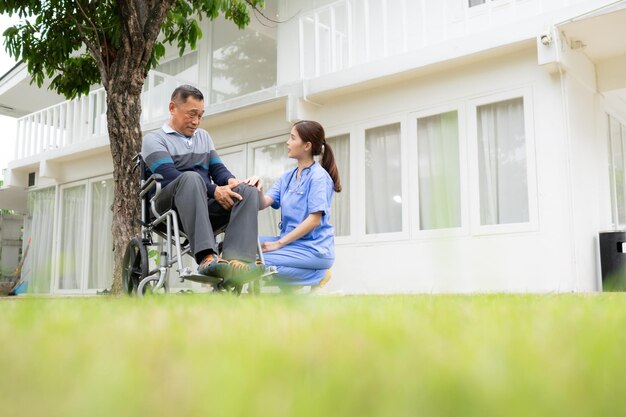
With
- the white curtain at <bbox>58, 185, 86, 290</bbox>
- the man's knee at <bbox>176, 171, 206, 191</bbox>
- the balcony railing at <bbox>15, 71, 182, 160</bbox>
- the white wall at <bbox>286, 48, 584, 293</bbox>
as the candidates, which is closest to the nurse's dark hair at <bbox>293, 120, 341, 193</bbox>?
the man's knee at <bbox>176, 171, 206, 191</bbox>

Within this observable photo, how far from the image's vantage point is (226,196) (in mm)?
3736

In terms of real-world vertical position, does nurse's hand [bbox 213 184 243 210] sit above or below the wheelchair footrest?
above

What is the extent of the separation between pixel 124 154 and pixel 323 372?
543 centimetres

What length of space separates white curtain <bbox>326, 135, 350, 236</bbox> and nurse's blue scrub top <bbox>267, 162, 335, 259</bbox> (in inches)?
136

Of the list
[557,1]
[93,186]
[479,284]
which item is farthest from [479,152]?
[93,186]

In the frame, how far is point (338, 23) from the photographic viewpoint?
30.3ft

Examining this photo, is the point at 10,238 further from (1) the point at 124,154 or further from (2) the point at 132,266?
(2) the point at 132,266

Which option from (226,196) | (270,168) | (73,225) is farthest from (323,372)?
(73,225)

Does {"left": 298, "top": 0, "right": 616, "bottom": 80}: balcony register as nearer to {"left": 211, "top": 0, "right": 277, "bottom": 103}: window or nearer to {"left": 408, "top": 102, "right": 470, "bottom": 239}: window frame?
{"left": 408, "top": 102, "right": 470, "bottom": 239}: window frame

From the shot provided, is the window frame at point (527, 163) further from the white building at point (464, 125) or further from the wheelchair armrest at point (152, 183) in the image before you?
the wheelchair armrest at point (152, 183)

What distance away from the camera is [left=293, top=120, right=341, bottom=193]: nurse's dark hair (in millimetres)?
4539

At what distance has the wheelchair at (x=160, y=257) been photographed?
359cm

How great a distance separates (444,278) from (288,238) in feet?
10.5

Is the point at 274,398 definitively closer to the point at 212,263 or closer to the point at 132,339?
the point at 132,339
